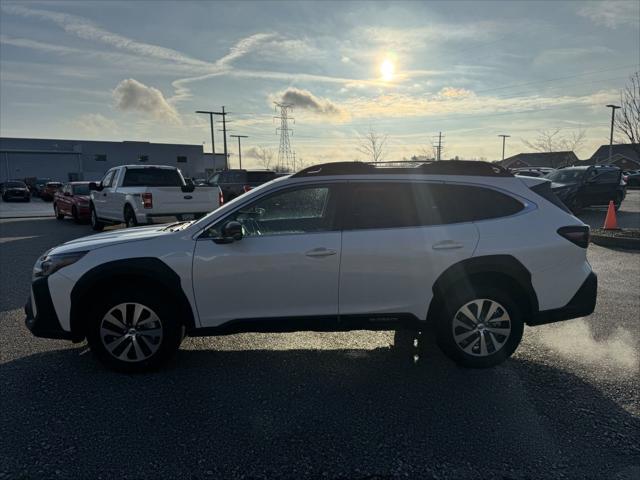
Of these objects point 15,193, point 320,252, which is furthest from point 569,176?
point 15,193

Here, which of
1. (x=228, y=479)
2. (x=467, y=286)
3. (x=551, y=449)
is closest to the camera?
(x=228, y=479)

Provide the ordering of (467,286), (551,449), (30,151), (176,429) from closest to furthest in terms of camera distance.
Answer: (551,449) → (176,429) → (467,286) → (30,151)

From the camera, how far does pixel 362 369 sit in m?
4.04

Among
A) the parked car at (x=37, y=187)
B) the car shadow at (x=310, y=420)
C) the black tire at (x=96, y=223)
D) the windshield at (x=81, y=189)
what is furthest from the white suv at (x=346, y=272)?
the parked car at (x=37, y=187)

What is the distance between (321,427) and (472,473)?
101cm

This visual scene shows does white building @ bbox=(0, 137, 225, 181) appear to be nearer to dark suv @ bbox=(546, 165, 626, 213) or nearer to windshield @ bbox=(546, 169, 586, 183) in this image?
windshield @ bbox=(546, 169, 586, 183)

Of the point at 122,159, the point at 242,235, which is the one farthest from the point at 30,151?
the point at 242,235

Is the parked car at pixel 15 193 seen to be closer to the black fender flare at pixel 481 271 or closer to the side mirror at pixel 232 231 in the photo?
the side mirror at pixel 232 231

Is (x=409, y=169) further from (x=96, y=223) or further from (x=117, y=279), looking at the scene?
(x=96, y=223)

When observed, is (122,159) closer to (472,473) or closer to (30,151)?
(30,151)

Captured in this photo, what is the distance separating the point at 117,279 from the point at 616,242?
1045 centimetres

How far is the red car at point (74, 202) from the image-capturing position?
16672mm

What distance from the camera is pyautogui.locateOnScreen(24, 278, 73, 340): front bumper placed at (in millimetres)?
3820

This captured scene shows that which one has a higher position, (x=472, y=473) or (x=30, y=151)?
(x=30, y=151)
